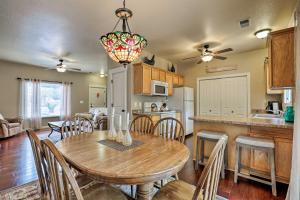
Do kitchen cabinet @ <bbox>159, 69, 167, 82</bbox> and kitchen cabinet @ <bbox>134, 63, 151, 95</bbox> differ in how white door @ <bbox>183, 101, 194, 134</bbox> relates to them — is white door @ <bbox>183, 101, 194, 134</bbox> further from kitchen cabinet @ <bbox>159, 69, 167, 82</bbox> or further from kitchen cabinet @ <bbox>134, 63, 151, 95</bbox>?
kitchen cabinet @ <bbox>134, 63, 151, 95</bbox>

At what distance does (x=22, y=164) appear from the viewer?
289 cm

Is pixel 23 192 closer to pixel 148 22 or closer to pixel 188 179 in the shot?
pixel 188 179

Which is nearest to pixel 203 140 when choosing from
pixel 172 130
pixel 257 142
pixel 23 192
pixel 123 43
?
pixel 257 142

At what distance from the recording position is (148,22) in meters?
2.81

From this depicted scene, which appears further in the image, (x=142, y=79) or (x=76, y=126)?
(x=142, y=79)

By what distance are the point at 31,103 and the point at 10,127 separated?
4.80 feet

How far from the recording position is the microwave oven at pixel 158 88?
4.27m

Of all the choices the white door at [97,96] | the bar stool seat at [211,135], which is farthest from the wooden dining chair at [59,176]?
the white door at [97,96]

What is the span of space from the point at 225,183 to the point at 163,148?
1.42 metres

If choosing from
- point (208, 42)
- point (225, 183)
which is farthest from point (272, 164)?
point (208, 42)

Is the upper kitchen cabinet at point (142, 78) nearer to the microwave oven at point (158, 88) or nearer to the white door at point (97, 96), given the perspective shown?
the microwave oven at point (158, 88)

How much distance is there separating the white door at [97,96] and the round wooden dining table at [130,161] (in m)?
6.84

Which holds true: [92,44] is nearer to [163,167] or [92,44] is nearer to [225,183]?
[163,167]

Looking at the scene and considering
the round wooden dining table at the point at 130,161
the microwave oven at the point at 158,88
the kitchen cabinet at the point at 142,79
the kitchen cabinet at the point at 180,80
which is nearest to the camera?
the round wooden dining table at the point at 130,161
